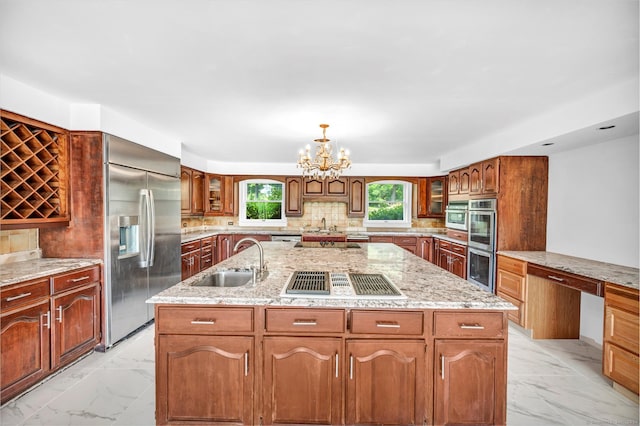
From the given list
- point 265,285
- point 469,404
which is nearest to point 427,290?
point 469,404

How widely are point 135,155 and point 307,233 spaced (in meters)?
3.54

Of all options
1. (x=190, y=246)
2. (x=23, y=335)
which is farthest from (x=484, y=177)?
(x=23, y=335)

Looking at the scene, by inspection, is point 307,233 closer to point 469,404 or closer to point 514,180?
point 514,180

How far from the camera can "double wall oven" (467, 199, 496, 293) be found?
3.93 metres

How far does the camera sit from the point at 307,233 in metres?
6.16

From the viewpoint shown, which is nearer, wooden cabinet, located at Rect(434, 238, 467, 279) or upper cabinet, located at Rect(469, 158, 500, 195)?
upper cabinet, located at Rect(469, 158, 500, 195)

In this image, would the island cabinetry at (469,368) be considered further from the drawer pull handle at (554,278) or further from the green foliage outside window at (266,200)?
the green foliage outside window at (266,200)

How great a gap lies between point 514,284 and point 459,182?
6.53 ft

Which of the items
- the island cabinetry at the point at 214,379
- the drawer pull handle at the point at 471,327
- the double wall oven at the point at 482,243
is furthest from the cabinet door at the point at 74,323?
the double wall oven at the point at 482,243

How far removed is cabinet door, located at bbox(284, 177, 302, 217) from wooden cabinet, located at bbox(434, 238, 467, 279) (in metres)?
2.86

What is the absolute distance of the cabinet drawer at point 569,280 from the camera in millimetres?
2465

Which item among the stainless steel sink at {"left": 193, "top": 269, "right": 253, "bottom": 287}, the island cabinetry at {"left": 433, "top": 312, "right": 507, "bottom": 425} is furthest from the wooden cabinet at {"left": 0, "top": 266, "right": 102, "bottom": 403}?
the island cabinetry at {"left": 433, "top": 312, "right": 507, "bottom": 425}

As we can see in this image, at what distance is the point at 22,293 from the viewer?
2.11 m

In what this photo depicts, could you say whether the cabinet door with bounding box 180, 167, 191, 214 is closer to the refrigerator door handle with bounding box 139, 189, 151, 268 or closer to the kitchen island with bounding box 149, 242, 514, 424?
the refrigerator door handle with bounding box 139, 189, 151, 268
